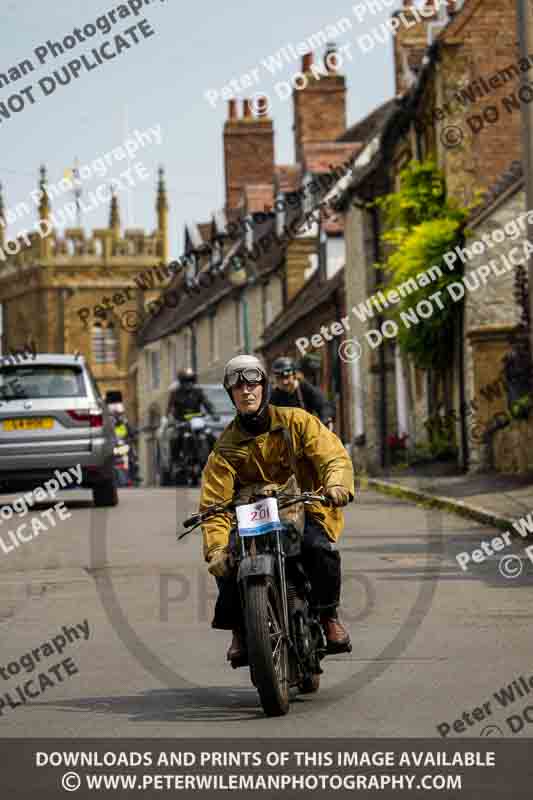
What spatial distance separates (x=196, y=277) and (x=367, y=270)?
31699 millimetres

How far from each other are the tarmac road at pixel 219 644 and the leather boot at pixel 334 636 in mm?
218

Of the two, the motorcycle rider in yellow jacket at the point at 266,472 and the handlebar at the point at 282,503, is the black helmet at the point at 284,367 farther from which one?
the handlebar at the point at 282,503

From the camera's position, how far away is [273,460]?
25.7 feet

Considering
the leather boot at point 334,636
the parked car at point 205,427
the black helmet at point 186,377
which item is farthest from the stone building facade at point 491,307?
the leather boot at point 334,636

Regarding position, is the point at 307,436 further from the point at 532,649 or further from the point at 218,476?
the point at 532,649

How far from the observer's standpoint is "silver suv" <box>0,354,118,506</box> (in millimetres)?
20719

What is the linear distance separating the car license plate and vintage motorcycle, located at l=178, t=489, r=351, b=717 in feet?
43.5

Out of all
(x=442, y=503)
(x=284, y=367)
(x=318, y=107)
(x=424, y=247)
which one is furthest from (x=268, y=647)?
(x=318, y=107)

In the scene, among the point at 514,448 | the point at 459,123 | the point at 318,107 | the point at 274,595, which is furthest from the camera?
the point at 318,107

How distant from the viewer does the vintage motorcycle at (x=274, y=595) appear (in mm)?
7211

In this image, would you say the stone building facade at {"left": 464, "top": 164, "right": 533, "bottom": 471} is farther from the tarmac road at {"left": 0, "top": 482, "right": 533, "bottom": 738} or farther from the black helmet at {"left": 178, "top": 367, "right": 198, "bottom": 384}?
the tarmac road at {"left": 0, "top": 482, "right": 533, "bottom": 738}

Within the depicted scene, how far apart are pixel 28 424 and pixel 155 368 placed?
59.7 metres

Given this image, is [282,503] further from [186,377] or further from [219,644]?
[186,377]
